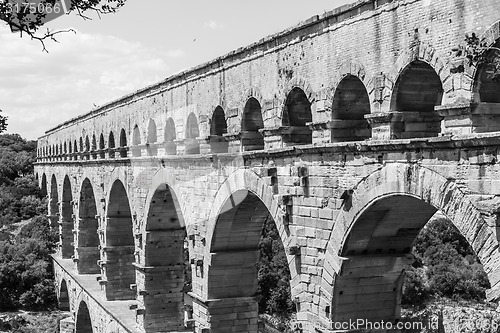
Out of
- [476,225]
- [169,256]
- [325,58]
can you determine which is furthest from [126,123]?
[476,225]

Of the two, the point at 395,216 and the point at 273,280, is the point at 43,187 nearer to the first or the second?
the point at 273,280

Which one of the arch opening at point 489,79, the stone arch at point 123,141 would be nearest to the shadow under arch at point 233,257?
the arch opening at point 489,79

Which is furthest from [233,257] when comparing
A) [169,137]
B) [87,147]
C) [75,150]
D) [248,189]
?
[75,150]

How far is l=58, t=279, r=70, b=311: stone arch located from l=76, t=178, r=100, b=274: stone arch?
248 cm

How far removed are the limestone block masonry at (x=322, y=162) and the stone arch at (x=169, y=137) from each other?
42mm

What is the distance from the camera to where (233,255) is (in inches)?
615

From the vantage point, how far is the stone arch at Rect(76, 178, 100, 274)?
31.6 m

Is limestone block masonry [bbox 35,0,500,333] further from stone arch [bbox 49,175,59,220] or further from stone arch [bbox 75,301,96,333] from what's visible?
stone arch [bbox 49,175,59,220]

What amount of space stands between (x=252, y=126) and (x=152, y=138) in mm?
6845

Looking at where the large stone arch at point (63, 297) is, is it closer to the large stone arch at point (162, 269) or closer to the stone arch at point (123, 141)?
the stone arch at point (123, 141)

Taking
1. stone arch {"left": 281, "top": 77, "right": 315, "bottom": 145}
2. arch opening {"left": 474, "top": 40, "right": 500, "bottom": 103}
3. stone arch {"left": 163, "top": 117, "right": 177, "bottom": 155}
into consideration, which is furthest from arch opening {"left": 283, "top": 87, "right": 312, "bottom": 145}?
stone arch {"left": 163, "top": 117, "right": 177, "bottom": 155}

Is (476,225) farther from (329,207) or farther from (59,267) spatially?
(59,267)

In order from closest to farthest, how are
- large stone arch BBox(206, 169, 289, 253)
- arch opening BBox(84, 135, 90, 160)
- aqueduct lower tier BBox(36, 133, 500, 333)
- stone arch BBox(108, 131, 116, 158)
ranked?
aqueduct lower tier BBox(36, 133, 500, 333)
large stone arch BBox(206, 169, 289, 253)
stone arch BBox(108, 131, 116, 158)
arch opening BBox(84, 135, 90, 160)

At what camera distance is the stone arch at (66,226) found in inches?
1459
